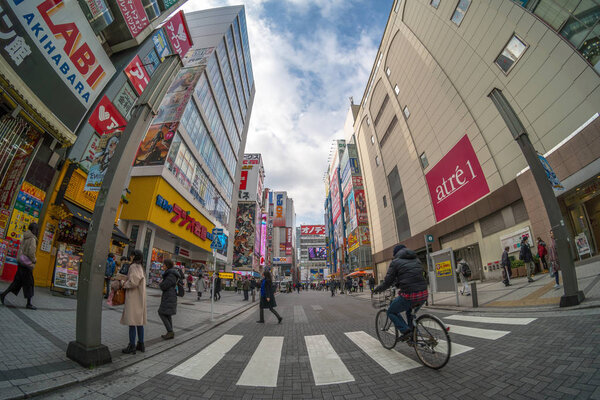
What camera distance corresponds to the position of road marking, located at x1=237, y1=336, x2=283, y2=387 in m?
3.02

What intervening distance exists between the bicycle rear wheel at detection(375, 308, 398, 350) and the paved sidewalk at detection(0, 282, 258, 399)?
13.3ft

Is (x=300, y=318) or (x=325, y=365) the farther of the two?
(x=300, y=318)

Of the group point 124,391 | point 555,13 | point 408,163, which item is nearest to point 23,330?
point 124,391

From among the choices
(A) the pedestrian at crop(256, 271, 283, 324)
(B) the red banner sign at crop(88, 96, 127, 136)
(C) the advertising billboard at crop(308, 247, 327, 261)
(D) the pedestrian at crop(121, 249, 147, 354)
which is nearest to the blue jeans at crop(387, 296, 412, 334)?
(D) the pedestrian at crop(121, 249, 147, 354)

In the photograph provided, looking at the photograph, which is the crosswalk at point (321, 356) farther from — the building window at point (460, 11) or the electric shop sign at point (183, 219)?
the building window at point (460, 11)

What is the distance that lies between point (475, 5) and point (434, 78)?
5.19 meters

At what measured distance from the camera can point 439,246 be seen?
70.3 ft

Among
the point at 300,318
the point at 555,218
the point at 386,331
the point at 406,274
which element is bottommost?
the point at 300,318

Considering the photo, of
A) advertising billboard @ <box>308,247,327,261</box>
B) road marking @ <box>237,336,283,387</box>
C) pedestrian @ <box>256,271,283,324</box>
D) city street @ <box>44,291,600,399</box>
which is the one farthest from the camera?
advertising billboard @ <box>308,247,327,261</box>

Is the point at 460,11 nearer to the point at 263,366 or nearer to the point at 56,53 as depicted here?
the point at 56,53

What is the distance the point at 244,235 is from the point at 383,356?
168 feet

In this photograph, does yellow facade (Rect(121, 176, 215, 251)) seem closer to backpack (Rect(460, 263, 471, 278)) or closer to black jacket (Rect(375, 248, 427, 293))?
black jacket (Rect(375, 248, 427, 293))

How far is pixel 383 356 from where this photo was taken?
3797mm

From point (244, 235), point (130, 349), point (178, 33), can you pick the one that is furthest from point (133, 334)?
point (244, 235)
